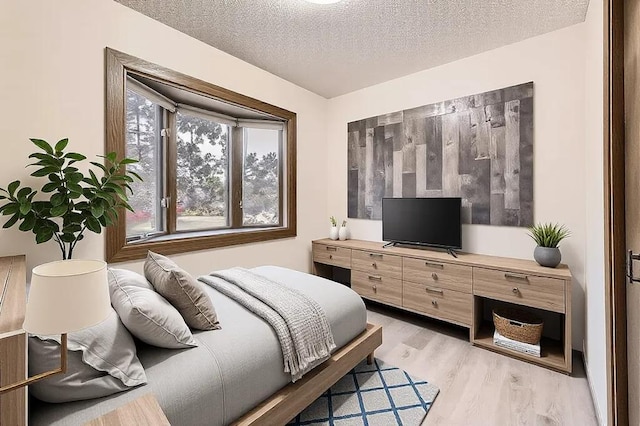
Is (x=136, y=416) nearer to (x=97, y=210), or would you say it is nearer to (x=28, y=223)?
(x=97, y=210)

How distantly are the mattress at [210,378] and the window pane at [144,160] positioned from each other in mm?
1452

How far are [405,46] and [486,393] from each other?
2890mm

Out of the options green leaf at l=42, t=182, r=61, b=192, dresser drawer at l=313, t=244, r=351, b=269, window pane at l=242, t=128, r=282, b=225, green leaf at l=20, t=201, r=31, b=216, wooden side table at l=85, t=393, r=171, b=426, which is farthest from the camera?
window pane at l=242, t=128, r=282, b=225

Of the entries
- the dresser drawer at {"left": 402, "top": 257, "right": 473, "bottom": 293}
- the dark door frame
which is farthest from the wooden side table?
the dresser drawer at {"left": 402, "top": 257, "right": 473, "bottom": 293}

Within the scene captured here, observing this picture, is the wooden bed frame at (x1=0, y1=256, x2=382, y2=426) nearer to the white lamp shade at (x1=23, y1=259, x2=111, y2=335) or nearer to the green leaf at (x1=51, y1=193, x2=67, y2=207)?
the white lamp shade at (x1=23, y1=259, x2=111, y2=335)

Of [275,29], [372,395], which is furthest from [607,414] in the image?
[275,29]

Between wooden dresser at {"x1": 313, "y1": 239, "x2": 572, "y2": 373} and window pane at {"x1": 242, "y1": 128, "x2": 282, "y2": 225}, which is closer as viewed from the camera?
wooden dresser at {"x1": 313, "y1": 239, "x2": 572, "y2": 373}

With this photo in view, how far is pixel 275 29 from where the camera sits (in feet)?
8.30

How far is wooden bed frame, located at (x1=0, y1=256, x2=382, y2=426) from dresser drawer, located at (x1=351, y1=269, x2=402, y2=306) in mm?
875

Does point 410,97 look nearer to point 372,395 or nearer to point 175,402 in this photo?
point 372,395

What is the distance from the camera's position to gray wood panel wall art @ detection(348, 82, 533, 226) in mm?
2648

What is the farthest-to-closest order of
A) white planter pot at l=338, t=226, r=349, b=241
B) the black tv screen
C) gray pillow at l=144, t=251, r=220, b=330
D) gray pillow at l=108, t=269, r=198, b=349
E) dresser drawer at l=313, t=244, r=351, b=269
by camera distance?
white planter pot at l=338, t=226, r=349, b=241
dresser drawer at l=313, t=244, r=351, b=269
the black tv screen
gray pillow at l=144, t=251, r=220, b=330
gray pillow at l=108, t=269, r=198, b=349

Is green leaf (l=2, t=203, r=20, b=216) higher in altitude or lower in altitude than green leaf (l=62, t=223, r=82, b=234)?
higher

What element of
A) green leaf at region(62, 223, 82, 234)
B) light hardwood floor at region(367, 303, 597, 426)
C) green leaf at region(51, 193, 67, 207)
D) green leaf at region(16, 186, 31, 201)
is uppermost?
green leaf at region(16, 186, 31, 201)
